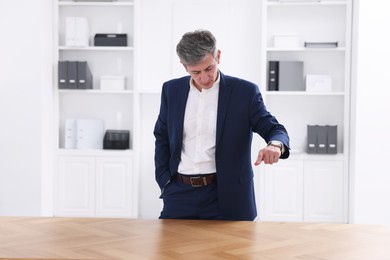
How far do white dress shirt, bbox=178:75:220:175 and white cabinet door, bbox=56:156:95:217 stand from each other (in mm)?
3141

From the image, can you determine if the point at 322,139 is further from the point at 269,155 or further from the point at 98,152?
the point at 269,155

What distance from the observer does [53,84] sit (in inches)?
232

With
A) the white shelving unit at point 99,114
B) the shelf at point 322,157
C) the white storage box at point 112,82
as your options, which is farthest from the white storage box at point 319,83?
the white storage box at point 112,82

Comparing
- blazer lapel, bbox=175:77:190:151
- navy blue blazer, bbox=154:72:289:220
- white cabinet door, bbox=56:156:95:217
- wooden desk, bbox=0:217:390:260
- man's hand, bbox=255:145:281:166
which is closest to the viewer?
wooden desk, bbox=0:217:390:260

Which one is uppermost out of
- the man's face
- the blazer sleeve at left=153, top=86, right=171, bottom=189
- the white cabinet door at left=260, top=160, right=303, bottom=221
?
the man's face

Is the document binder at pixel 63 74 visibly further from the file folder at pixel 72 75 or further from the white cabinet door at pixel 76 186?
the white cabinet door at pixel 76 186

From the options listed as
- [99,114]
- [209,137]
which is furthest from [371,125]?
[209,137]

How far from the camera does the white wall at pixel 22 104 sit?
5.51m

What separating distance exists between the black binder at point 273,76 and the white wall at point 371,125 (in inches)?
31.0

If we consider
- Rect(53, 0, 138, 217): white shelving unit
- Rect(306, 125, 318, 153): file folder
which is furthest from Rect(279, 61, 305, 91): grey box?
Rect(53, 0, 138, 217): white shelving unit

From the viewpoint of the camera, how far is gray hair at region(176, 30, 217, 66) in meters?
2.65

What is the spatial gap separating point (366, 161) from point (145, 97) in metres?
2.33

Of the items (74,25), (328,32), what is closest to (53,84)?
(74,25)

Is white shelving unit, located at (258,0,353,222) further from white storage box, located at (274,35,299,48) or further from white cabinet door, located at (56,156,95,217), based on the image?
white cabinet door, located at (56,156,95,217)
